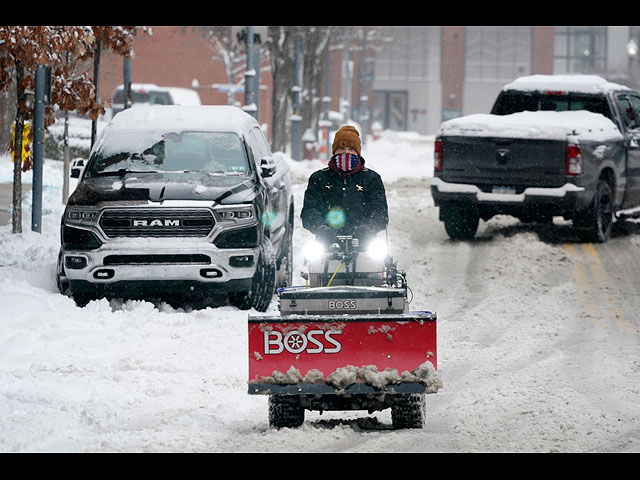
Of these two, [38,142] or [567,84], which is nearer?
[38,142]

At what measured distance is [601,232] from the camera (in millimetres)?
16969

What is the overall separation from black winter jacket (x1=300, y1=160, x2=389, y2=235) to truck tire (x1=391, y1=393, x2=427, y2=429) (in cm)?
124

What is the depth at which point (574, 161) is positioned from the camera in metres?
16.1

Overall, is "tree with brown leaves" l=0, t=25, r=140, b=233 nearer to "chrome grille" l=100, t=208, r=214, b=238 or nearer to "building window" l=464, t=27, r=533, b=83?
"chrome grille" l=100, t=208, r=214, b=238

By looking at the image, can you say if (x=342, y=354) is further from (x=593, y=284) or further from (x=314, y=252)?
(x=593, y=284)

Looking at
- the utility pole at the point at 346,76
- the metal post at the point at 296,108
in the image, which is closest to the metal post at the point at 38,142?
the metal post at the point at 296,108

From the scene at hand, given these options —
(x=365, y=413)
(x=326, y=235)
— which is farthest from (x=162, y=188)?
(x=365, y=413)

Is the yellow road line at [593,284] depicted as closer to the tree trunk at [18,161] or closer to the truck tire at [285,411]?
the truck tire at [285,411]

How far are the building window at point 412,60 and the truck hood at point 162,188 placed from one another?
3271 inches

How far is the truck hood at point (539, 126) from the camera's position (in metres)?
16.2

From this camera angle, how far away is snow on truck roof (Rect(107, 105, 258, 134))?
1298 cm

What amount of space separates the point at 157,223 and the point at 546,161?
19.8 ft

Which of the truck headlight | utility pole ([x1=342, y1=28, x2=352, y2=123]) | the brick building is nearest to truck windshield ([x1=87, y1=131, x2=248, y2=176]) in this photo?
the truck headlight
